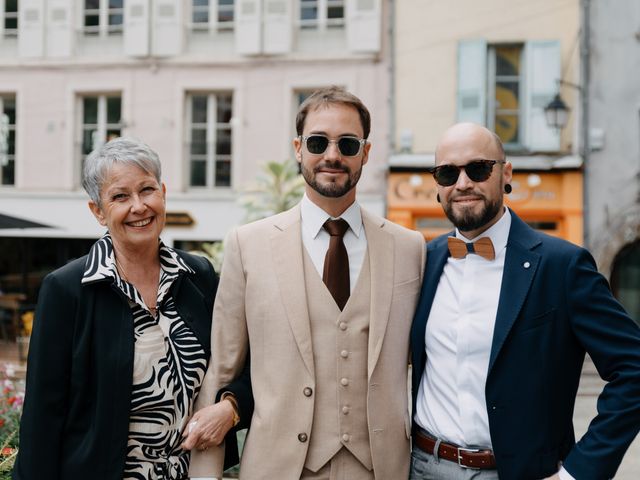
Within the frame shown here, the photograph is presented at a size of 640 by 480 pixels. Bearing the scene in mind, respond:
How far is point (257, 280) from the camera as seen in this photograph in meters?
2.65

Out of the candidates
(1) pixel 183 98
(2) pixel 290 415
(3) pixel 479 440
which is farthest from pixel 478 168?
(1) pixel 183 98

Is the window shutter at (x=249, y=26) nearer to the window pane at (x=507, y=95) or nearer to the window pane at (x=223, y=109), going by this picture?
the window pane at (x=223, y=109)

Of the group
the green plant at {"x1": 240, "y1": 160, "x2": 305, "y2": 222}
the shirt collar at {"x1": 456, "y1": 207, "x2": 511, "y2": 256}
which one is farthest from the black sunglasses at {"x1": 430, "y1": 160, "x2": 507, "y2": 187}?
the green plant at {"x1": 240, "y1": 160, "x2": 305, "y2": 222}

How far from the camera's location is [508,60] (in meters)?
13.9

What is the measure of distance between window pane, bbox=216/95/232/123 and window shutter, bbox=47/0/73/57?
11.3 feet

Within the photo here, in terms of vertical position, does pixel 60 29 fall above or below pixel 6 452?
above

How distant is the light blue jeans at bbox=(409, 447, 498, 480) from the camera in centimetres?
247

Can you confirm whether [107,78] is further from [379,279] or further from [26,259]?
[379,279]

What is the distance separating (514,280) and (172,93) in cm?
1307

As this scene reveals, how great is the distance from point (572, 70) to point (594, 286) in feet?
40.2

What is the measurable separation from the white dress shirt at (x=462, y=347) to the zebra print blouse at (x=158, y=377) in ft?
2.94

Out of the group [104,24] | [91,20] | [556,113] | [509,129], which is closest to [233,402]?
[556,113]

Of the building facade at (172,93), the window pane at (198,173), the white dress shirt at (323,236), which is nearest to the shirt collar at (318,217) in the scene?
the white dress shirt at (323,236)

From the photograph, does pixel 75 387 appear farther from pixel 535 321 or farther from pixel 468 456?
pixel 535 321
